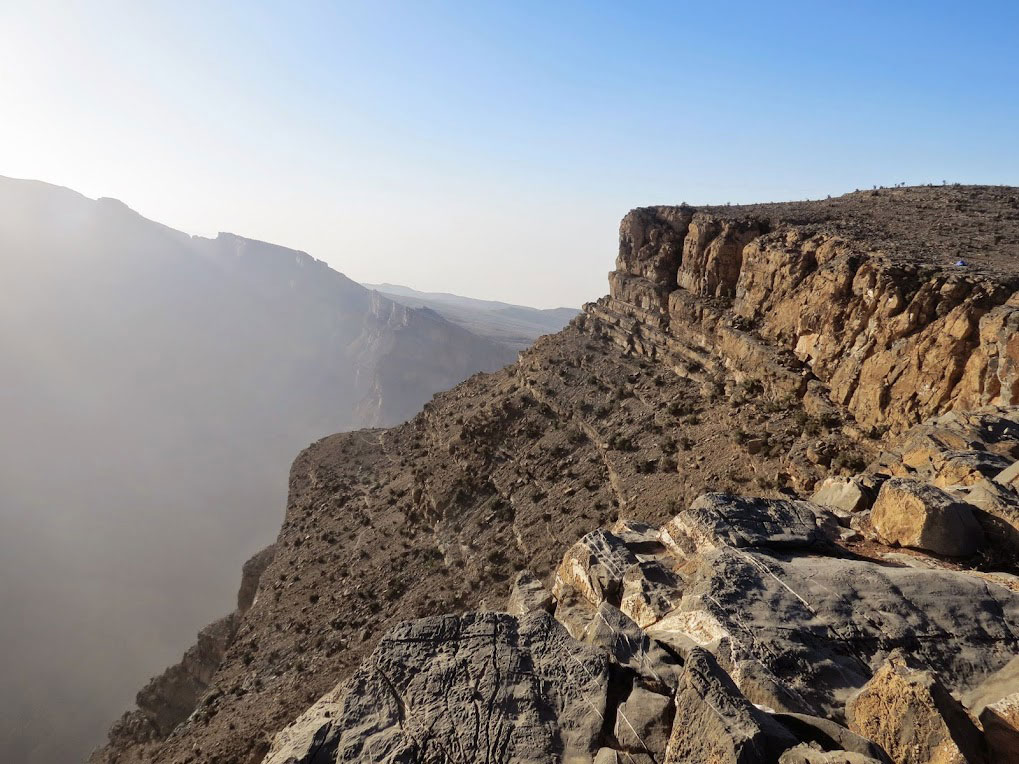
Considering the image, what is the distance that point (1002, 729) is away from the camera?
18.9ft

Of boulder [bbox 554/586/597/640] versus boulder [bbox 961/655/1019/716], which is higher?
boulder [bbox 961/655/1019/716]

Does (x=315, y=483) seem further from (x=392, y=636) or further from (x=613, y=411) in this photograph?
(x=392, y=636)

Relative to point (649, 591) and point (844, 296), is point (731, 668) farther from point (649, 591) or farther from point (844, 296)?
point (844, 296)

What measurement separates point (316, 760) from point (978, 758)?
7331mm

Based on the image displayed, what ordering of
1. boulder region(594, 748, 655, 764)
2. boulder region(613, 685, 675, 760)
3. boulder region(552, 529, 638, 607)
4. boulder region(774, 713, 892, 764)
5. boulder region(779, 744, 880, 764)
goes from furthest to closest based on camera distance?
boulder region(552, 529, 638, 607), boulder region(613, 685, 675, 760), boulder region(594, 748, 655, 764), boulder region(774, 713, 892, 764), boulder region(779, 744, 880, 764)

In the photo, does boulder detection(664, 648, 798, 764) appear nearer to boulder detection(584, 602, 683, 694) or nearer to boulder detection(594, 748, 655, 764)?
boulder detection(594, 748, 655, 764)

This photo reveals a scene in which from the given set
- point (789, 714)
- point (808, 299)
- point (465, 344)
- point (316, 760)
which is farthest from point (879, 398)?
point (465, 344)

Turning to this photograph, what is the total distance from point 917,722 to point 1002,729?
98cm

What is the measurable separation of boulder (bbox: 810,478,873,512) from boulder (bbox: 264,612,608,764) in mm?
8183

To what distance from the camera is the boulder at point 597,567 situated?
1104cm

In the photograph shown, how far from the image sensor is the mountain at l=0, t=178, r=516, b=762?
59.2 meters

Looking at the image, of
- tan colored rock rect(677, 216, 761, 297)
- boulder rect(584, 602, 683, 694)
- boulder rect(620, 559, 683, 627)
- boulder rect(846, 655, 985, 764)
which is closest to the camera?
boulder rect(846, 655, 985, 764)

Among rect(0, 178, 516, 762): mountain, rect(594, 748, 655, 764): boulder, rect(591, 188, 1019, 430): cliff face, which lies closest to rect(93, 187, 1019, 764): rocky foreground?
rect(594, 748, 655, 764): boulder

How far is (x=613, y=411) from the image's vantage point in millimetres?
30234
